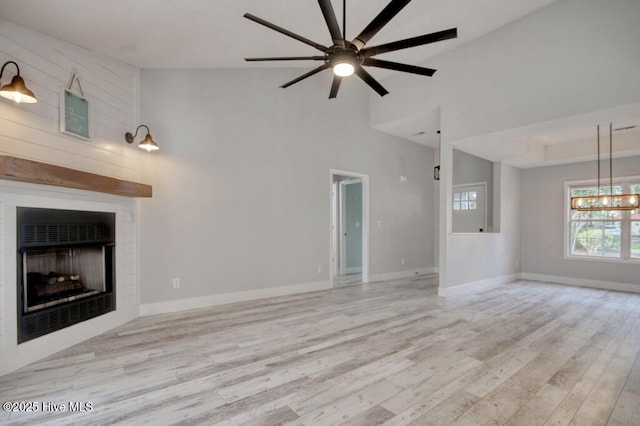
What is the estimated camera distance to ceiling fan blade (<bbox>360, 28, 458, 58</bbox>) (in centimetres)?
217

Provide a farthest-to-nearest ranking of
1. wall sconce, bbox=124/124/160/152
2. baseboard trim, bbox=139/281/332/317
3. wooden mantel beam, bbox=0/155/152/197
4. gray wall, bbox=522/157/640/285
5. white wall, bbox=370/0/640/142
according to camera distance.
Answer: gray wall, bbox=522/157/640/285 → baseboard trim, bbox=139/281/332/317 → wall sconce, bbox=124/124/160/152 → white wall, bbox=370/0/640/142 → wooden mantel beam, bbox=0/155/152/197

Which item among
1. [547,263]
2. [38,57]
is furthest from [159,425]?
[547,263]

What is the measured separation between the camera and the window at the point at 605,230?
5738mm

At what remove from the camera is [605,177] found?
19.8 feet

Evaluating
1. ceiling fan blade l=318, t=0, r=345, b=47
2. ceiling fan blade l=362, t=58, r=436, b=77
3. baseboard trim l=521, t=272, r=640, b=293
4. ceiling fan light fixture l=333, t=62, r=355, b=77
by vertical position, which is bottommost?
baseboard trim l=521, t=272, r=640, b=293

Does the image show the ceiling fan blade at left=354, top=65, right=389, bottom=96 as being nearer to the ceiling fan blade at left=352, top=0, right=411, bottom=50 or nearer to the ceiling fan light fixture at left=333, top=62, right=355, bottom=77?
the ceiling fan light fixture at left=333, top=62, right=355, bottom=77

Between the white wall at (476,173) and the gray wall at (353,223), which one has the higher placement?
the white wall at (476,173)

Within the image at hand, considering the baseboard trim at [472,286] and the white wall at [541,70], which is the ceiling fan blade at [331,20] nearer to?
the white wall at [541,70]

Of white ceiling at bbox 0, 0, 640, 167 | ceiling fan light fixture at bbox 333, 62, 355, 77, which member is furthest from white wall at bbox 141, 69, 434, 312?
ceiling fan light fixture at bbox 333, 62, 355, 77

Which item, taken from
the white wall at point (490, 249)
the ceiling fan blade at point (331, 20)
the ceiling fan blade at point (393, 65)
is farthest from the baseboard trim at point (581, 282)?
the ceiling fan blade at point (331, 20)

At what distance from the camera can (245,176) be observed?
4684 millimetres

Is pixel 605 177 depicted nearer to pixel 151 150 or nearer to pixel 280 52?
pixel 280 52

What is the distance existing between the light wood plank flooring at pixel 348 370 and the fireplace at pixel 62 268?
13.3 inches

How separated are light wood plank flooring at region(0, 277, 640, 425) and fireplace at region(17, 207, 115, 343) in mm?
338
